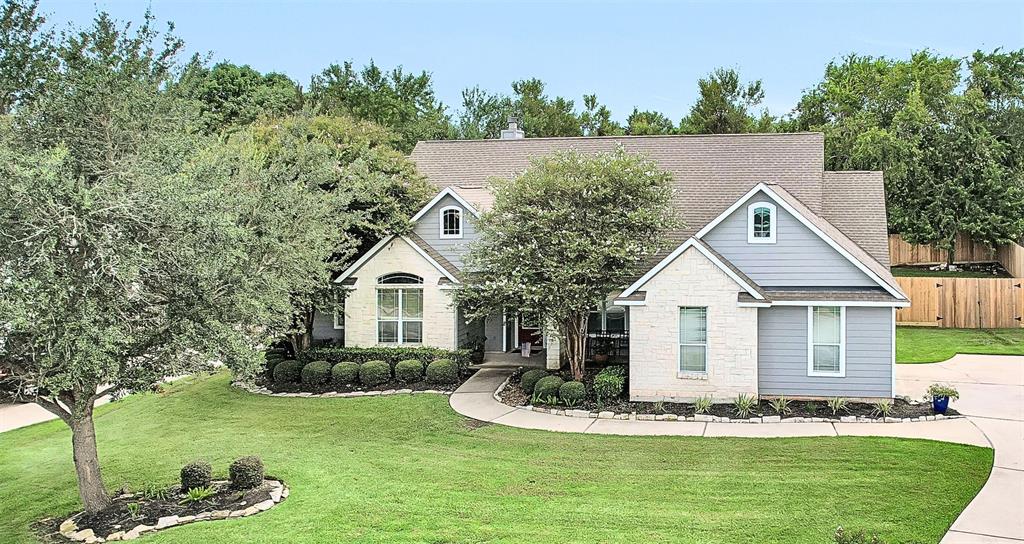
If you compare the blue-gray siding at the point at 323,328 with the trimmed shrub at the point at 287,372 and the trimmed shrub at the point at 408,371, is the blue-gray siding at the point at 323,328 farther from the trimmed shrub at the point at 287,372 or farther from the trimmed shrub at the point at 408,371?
the trimmed shrub at the point at 408,371

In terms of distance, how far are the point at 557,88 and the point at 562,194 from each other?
1393 inches

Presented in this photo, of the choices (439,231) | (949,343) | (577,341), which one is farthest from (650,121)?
(577,341)

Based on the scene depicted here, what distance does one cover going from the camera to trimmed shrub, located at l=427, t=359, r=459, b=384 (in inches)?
766

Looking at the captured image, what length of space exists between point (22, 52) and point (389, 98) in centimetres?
3978

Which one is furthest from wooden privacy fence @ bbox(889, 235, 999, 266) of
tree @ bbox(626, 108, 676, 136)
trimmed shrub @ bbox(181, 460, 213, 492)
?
trimmed shrub @ bbox(181, 460, 213, 492)

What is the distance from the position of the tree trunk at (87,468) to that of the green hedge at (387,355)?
366 inches

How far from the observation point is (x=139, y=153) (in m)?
10.6

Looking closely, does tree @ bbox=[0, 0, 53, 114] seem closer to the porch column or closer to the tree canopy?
the porch column

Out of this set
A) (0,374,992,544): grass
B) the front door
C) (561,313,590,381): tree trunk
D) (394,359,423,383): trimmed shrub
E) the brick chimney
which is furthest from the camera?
the brick chimney

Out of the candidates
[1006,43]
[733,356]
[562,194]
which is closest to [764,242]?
[733,356]

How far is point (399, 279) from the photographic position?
2153 centimetres

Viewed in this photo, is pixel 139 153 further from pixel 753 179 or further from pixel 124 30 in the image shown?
pixel 753 179

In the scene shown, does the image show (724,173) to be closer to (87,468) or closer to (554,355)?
A: (554,355)

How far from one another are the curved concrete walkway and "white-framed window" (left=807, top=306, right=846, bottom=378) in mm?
1850
